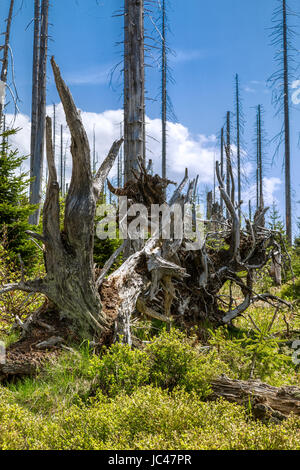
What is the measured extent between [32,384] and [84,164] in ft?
7.59

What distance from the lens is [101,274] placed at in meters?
4.64

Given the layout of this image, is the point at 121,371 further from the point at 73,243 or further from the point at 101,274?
the point at 101,274

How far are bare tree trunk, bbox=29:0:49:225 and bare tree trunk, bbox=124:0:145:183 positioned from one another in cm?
766

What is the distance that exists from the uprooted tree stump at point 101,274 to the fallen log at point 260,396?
1136 mm

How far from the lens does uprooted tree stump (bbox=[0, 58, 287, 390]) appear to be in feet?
12.8

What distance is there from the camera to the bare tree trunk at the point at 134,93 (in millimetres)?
7227

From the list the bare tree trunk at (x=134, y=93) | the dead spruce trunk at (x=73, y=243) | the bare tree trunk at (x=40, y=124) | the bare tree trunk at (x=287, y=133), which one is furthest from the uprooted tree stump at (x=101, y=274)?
the bare tree trunk at (x=287, y=133)

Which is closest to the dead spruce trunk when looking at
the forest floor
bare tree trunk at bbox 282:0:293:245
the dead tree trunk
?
the forest floor

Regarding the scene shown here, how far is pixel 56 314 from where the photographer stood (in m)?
4.26

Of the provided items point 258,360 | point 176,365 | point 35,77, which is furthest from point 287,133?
point 176,365

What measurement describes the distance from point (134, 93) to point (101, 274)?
429cm
